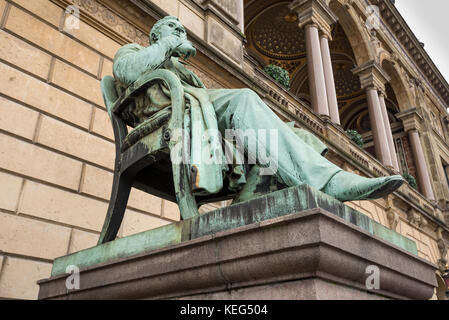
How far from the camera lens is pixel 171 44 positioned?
2.30 m

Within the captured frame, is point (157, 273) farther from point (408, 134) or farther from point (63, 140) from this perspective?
point (408, 134)

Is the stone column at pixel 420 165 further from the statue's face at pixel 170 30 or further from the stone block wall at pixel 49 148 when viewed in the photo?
the statue's face at pixel 170 30

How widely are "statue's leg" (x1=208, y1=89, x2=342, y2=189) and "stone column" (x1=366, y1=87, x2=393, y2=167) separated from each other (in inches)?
426

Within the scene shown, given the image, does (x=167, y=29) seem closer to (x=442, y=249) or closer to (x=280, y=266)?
(x=280, y=266)

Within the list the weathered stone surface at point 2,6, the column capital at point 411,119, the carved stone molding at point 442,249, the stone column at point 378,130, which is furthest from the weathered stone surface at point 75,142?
the column capital at point 411,119

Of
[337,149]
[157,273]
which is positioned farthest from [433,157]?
[157,273]

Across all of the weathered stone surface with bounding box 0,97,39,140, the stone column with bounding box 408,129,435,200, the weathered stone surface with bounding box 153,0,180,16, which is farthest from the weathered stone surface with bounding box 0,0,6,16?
the stone column with bounding box 408,129,435,200

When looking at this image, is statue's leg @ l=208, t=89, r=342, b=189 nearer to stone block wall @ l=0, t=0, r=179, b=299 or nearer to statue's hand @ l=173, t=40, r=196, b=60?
statue's hand @ l=173, t=40, r=196, b=60

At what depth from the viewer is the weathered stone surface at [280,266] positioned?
121 centimetres

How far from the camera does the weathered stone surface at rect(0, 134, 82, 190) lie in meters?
3.26

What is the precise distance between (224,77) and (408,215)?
8385 mm

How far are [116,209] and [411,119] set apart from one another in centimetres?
1568

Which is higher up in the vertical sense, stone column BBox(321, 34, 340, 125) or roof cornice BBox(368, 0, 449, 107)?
roof cornice BBox(368, 0, 449, 107)

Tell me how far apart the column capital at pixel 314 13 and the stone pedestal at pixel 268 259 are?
394 inches
